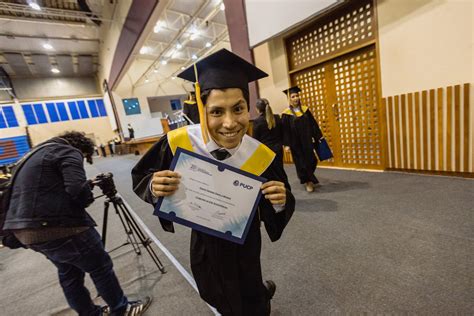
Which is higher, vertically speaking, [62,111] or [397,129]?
[62,111]

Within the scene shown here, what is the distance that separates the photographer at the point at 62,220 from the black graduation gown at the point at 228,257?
25.0 inches

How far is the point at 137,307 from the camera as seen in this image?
1470 mm

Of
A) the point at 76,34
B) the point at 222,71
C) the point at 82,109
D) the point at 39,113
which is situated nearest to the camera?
the point at 222,71

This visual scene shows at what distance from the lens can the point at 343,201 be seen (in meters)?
2.64

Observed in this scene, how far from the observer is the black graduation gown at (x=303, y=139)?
3.11 metres

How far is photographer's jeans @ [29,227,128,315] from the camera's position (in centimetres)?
119

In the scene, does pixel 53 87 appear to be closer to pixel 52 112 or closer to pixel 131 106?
pixel 52 112

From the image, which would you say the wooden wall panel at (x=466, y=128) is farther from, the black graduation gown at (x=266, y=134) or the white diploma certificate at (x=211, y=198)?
the white diploma certificate at (x=211, y=198)

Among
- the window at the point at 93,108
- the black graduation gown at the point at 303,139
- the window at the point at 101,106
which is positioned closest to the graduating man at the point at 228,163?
the black graduation gown at the point at 303,139

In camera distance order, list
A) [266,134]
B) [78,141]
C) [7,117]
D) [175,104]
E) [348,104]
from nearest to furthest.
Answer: [78,141]
[266,134]
[348,104]
[7,117]
[175,104]

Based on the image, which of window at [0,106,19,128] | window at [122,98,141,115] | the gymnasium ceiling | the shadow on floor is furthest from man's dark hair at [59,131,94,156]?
window at [0,106,19,128]

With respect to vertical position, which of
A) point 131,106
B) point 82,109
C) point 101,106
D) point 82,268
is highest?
point 101,106

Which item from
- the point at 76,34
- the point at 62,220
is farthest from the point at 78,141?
the point at 76,34

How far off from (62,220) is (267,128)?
2.40m
